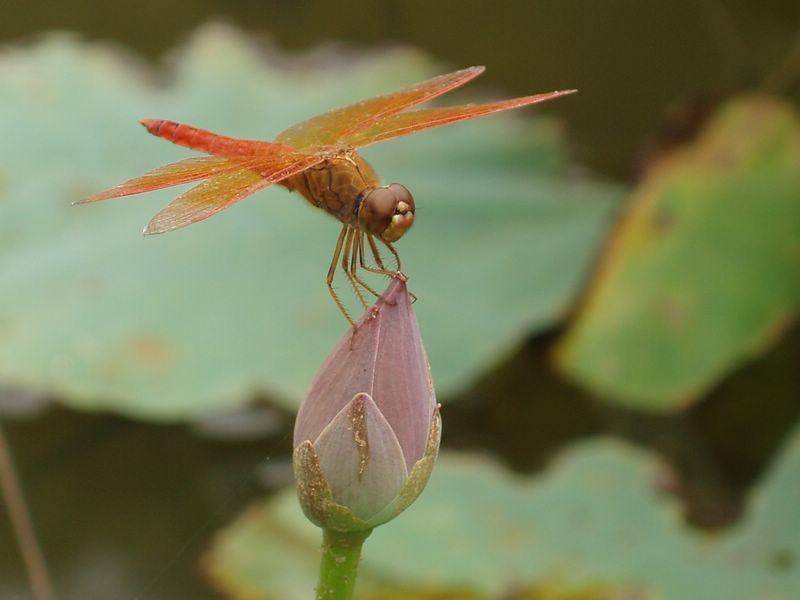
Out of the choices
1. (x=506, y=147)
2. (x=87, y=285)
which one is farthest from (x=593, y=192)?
(x=87, y=285)

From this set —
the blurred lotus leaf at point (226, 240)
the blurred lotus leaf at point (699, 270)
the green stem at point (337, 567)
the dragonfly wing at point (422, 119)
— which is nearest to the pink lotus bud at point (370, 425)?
the green stem at point (337, 567)

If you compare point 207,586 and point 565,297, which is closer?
point 207,586

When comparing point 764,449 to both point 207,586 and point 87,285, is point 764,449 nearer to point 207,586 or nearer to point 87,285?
point 207,586

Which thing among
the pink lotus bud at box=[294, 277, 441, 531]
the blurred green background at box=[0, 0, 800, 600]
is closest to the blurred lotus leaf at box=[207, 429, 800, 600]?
the blurred green background at box=[0, 0, 800, 600]

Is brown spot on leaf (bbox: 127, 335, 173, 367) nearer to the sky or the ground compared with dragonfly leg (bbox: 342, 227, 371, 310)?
nearer to the ground

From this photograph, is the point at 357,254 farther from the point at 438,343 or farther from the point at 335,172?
the point at 438,343

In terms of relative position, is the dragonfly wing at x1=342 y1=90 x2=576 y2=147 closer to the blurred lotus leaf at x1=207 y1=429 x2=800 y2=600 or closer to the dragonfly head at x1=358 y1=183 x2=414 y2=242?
the dragonfly head at x1=358 y1=183 x2=414 y2=242

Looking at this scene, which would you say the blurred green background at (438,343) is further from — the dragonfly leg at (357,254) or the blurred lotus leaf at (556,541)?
the dragonfly leg at (357,254)
